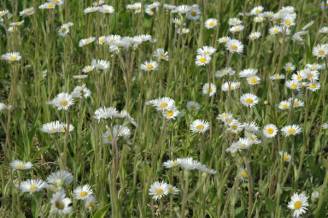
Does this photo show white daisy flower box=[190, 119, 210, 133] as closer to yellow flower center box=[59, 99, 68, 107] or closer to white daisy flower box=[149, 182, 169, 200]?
white daisy flower box=[149, 182, 169, 200]

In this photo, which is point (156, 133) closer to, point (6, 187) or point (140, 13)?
point (6, 187)

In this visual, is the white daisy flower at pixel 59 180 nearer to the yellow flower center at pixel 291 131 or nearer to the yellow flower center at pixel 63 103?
the yellow flower center at pixel 63 103

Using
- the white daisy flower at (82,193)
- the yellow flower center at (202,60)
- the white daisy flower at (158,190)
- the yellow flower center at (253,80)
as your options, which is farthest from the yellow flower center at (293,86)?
the white daisy flower at (82,193)

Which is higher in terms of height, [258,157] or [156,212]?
[258,157]

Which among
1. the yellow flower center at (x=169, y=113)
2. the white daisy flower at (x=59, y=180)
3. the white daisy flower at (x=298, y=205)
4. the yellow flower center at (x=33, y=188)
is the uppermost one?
the yellow flower center at (x=169, y=113)

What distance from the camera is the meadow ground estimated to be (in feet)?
5.87

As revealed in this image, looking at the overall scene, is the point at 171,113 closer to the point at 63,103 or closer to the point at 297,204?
the point at 63,103

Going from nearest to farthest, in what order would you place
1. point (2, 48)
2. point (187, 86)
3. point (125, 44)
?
1. point (125, 44)
2. point (187, 86)
3. point (2, 48)

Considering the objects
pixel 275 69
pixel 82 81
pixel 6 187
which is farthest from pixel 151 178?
pixel 275 69

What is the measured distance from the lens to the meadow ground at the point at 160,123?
5.87ft

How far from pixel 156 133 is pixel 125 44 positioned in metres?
0.37

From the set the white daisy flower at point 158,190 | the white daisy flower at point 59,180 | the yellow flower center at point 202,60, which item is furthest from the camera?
the yellow flower center at point 202,60

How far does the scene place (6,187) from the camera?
197 cm

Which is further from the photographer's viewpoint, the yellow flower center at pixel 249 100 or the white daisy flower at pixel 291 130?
the yellow flower center at pixel 249 100
